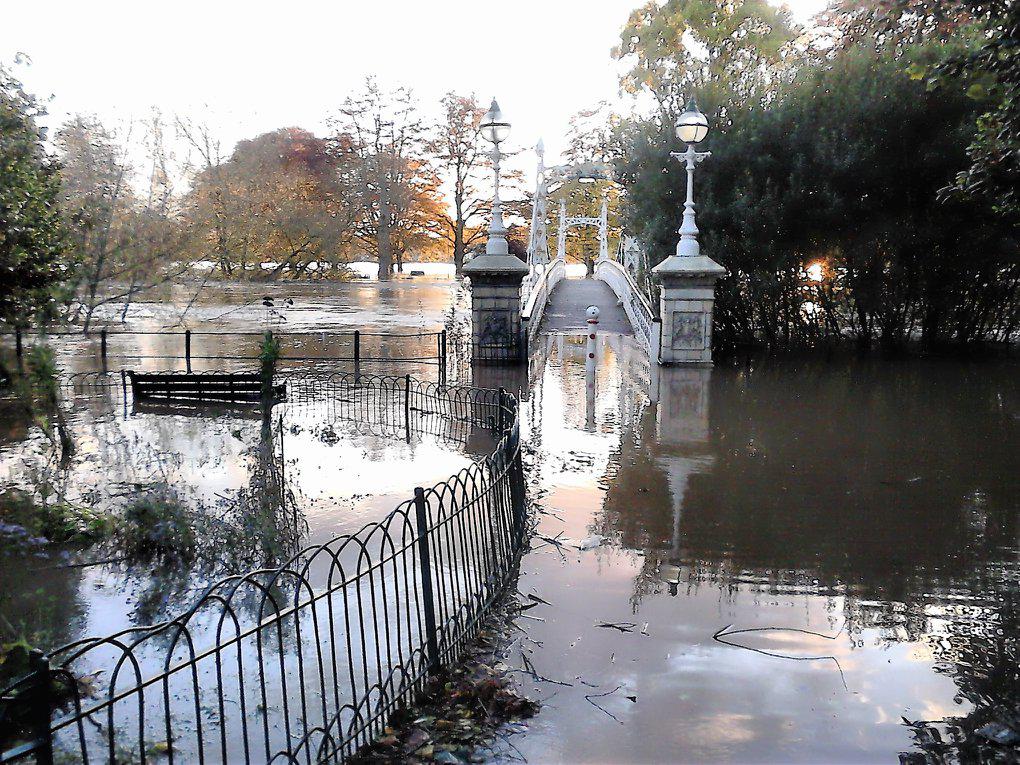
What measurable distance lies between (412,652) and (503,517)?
2.05 metres

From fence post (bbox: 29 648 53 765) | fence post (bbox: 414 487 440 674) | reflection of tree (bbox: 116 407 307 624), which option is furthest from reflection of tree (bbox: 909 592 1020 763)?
reflection of tree (bbox: 116 407 307 624)

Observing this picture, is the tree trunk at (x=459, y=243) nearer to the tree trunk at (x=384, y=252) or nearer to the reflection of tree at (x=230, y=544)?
the tree trunk at (x=384, y=252)

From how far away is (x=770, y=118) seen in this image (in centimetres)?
1794

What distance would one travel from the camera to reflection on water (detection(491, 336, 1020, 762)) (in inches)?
157

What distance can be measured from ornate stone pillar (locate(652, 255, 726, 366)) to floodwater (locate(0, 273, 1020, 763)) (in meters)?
2.20

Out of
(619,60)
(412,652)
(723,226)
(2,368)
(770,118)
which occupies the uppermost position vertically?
(619,60)

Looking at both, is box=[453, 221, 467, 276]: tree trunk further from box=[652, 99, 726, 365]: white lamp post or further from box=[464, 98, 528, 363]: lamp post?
box=[652, 99, 726, 365]: white lamp post

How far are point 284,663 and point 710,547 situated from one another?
335 centimetres

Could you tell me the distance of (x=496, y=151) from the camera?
16312 mm

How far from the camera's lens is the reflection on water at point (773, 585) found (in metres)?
3.98

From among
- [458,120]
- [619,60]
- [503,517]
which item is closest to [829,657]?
[503,517]

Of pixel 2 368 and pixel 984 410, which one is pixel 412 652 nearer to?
pixel 2 368

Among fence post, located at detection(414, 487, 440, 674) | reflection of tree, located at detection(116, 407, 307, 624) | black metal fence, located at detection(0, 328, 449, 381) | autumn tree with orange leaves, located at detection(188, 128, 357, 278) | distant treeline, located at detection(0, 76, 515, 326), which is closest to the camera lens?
fence post, located at detection(414, 487, 440, 674)

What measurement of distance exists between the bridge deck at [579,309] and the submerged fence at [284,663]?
1950cm
